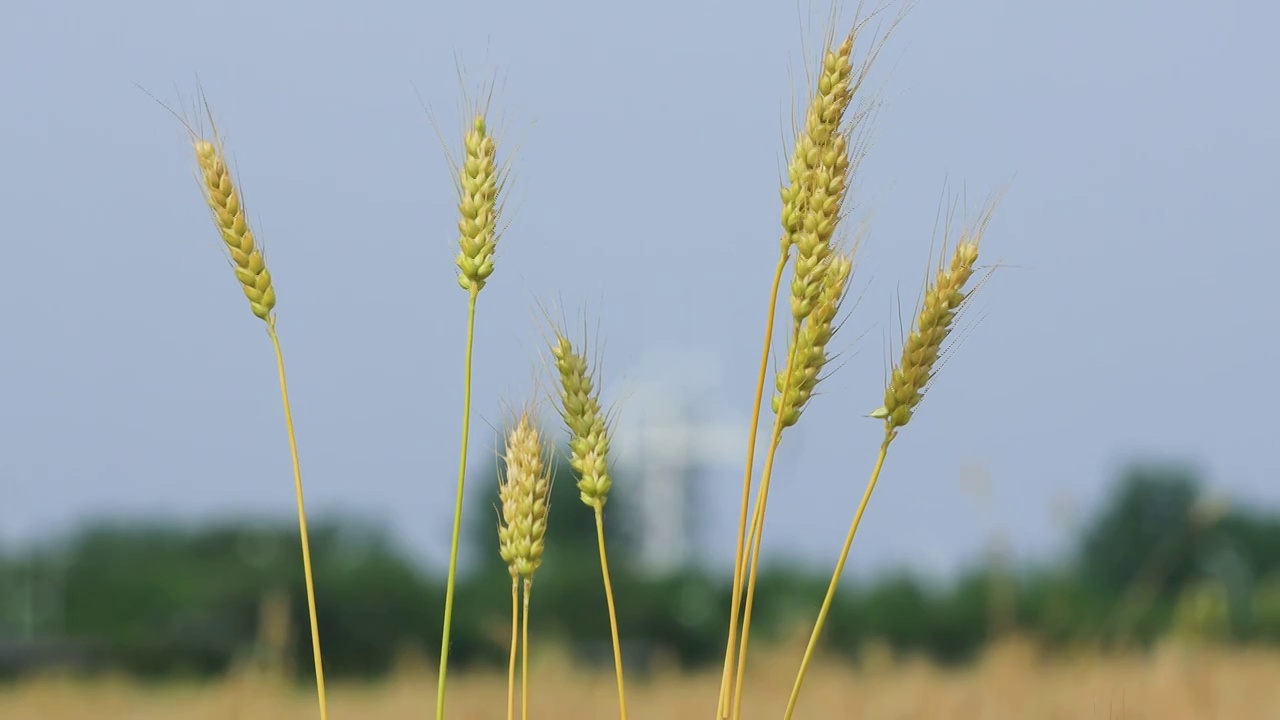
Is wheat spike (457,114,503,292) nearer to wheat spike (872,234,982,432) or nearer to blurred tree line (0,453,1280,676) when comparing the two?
wheat spike (872,234,982,432)

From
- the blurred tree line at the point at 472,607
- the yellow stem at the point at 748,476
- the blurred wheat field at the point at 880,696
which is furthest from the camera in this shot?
the blurred tree line at the point at 472,607

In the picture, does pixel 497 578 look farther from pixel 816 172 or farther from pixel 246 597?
pixel 816 172

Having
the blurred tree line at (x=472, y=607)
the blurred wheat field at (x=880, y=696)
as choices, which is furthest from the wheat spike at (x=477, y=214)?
the blurred tree line at (x=472, y=607)

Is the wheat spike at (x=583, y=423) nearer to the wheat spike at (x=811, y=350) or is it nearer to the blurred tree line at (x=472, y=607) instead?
the wheat spike at (x=811, y=350)

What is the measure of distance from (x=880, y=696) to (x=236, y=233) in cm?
316

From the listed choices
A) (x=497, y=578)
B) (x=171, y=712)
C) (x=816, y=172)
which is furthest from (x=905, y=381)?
(x=497, y=578)

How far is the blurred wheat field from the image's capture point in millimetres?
3580

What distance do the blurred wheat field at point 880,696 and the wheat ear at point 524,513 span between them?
45.9 inches

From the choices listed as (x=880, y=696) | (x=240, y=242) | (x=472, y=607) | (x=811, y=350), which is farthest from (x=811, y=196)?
(x=472, y=607)

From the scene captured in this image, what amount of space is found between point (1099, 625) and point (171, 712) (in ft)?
22.2

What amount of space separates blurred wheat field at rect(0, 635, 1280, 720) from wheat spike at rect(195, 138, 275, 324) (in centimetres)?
159

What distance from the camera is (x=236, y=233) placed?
1.80 meters

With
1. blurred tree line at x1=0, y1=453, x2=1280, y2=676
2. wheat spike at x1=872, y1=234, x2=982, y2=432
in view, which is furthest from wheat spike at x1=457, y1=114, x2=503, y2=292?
blurred tree line at x1=0, y1=453, x2=1280, y2=676

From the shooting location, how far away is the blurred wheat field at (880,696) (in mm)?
3580
